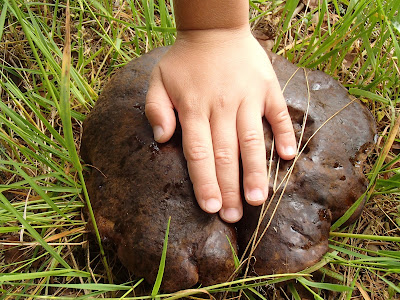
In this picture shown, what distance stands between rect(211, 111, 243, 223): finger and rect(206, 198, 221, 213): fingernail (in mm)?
49

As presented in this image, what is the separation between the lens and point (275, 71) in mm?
1832

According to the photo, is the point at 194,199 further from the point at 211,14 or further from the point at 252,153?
the point at 211,14

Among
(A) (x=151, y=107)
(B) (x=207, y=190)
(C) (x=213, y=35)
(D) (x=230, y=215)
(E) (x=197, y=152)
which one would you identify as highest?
(C) (x=213, y=35)

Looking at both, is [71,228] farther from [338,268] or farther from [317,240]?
[338,268]

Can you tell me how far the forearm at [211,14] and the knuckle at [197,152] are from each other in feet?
1.79

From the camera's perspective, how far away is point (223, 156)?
1521 mm

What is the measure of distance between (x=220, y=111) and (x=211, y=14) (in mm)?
428

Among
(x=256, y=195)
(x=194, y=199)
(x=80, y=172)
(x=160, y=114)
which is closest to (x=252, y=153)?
(x=256, y=195)

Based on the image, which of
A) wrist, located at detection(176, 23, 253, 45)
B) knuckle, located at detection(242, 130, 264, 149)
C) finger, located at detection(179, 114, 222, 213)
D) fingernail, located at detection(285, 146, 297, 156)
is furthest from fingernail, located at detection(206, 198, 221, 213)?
wrist, located at detection(176, 23, 253, 45)

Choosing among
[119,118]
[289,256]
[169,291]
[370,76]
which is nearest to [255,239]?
[289,256]

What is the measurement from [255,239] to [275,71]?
2.72 ft

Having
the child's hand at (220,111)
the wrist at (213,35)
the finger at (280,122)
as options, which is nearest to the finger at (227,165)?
the child's hand at (220,111)

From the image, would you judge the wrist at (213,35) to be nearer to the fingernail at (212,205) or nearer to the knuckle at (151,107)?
the knuckle at (151,107)

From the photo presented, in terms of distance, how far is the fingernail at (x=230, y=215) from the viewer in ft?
4.91
